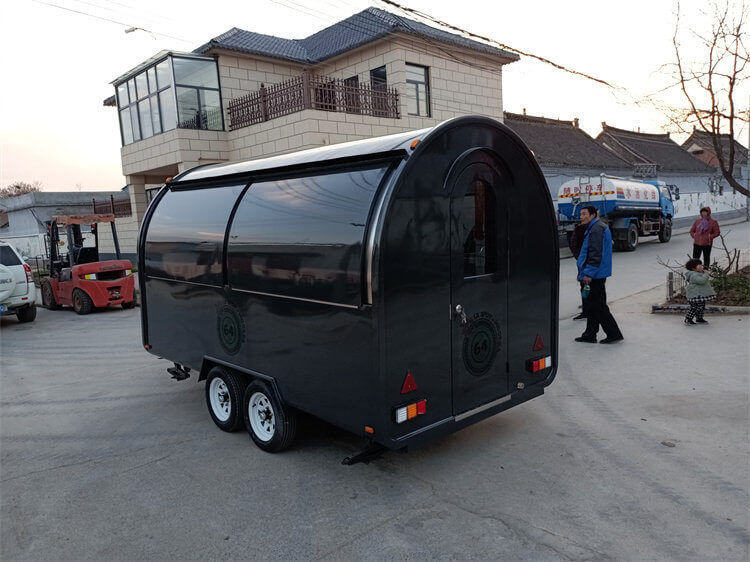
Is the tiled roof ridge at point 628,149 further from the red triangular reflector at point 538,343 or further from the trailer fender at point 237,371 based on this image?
the trailer fender at point 237,371

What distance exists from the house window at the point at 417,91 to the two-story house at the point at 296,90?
3 centimetres

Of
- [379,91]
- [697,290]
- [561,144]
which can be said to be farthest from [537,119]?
[697,290]

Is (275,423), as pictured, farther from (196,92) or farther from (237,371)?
(196,92)

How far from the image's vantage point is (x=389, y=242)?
3621 millimetres

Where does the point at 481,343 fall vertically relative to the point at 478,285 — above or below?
below

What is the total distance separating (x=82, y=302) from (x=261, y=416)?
32.4ft

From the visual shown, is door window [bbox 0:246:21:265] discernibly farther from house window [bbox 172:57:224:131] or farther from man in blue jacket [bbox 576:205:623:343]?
man in blue jacket [bbox 576:205:623:343]

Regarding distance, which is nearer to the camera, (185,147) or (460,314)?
(460,314)

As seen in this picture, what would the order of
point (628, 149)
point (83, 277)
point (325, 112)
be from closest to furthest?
point (83, 277)
point (325, 112)
point (628, 149)

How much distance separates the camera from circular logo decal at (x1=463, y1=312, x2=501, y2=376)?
170 inches

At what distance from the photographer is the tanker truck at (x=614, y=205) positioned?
20.3m

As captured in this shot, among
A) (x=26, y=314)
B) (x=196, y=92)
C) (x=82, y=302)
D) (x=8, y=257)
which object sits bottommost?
(x=26, y=314)

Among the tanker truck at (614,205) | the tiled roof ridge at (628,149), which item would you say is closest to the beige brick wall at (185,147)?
the tanker truck at (614,205)

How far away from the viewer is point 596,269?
7328 mm
